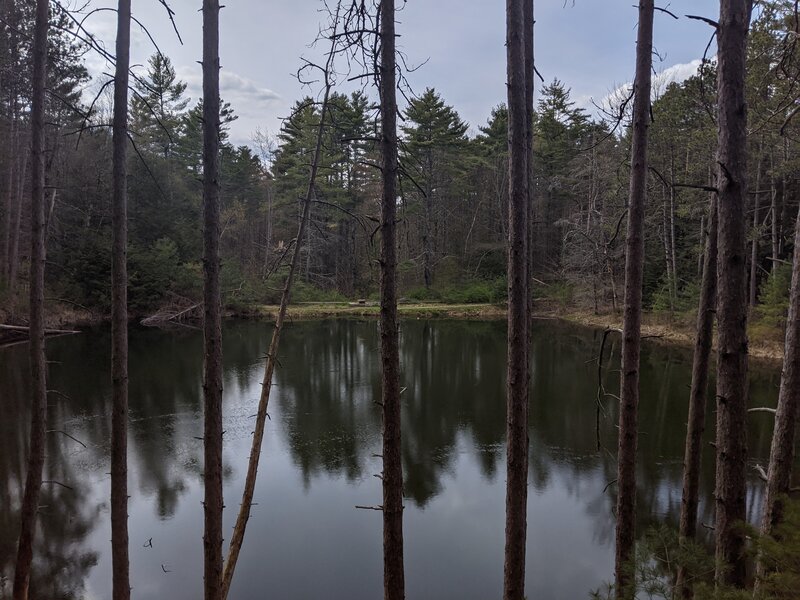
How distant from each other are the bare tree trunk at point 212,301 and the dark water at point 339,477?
278 cm

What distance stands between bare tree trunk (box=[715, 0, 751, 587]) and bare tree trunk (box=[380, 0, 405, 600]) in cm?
228

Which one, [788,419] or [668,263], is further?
[668,263]

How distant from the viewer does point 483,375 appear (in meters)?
18.5

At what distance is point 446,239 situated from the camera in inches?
1572

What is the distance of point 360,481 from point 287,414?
14.7 ft

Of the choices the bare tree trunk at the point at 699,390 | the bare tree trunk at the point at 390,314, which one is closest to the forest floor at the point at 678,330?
the bare tree trunk at the point at 699,390

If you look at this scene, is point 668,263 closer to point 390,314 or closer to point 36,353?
point 390,314

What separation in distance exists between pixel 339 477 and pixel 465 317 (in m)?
22.7

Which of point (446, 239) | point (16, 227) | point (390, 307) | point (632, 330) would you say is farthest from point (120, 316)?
point (446, 239)

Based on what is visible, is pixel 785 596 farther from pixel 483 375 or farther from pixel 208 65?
pixel 483 375

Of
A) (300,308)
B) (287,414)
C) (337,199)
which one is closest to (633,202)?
(287,414)

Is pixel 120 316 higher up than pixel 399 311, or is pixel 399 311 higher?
pixel 120 316

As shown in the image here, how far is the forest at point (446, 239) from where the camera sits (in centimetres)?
407

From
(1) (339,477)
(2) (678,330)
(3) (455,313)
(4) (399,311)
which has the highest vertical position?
(4) (399,311)
